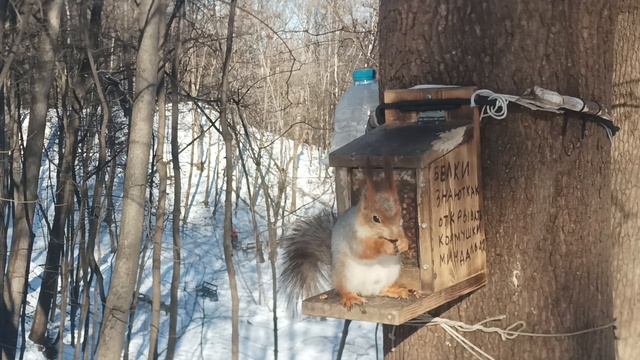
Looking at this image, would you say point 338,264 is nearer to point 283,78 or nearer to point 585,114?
point 585,114

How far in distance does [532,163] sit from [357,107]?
2.68ft

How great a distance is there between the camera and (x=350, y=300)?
1671 mm

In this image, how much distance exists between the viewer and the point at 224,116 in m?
7.11

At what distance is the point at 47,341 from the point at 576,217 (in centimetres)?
953

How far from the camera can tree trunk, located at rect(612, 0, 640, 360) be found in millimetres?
2873

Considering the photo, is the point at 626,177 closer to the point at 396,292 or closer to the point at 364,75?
the point at 364,75

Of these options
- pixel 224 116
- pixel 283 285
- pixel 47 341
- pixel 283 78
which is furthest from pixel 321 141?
pixel 283 285

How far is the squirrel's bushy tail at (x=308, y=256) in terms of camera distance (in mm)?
2070

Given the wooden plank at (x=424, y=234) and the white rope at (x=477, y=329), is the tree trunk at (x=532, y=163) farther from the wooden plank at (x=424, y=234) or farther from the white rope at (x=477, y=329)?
the wooden plank at (x=424, y=234)

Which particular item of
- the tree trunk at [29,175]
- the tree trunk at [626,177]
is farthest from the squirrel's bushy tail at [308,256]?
the tree trunk at [29,175]

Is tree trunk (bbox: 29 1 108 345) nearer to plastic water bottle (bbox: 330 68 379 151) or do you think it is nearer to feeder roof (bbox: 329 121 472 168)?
plastic water bottle (bbox: 330 68 379 151)

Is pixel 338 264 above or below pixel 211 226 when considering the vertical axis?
above

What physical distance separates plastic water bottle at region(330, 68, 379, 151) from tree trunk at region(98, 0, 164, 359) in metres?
3.75

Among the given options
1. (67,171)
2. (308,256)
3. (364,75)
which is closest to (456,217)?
(308,256)
